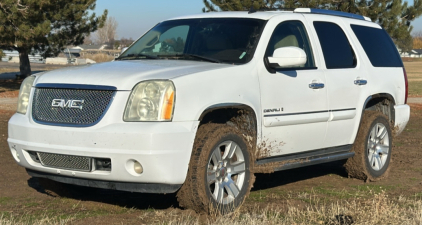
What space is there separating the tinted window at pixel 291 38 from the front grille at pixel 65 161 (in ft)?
7.05

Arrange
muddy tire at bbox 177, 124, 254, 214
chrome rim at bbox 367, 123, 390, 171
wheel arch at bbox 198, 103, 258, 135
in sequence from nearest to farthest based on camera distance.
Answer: muddy tire at bbox 177, 124, 254, 214, wheel arch at bbox 198, 103, 258, 135, chrome rim at bbox 367, 123, 390, 171

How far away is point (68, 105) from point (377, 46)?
14.1 feet

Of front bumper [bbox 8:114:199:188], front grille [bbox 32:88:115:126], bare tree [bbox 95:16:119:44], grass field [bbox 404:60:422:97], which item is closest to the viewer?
front bumper [bbox 8:114:199:188]

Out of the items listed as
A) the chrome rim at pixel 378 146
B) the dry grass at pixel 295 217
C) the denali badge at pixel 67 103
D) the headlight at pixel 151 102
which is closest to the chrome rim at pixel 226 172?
the dry grass at pixel 295 217

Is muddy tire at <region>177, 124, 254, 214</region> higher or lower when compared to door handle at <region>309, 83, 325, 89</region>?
lower

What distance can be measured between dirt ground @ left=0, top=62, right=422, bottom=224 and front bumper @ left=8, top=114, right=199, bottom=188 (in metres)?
0.38

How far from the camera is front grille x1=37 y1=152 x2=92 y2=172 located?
5.09 meters

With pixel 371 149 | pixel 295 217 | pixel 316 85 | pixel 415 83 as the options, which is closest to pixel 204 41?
pixel 316 85

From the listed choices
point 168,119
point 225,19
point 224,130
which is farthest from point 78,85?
point 225,19

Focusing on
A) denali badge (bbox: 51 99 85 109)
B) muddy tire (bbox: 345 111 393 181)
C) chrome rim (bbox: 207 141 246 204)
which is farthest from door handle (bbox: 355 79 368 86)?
denali badge (bbox: 51 99 85 109)

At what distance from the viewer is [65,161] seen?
17.1 ft

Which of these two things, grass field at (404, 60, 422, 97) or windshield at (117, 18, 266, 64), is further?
grass field at (404, 60, 422, 97)

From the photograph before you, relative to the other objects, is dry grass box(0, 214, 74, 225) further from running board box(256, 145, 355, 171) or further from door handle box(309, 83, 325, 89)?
door handle box(309, 83, 325, 89)

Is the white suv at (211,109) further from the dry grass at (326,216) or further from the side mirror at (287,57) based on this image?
the dry grass at (326,216)
